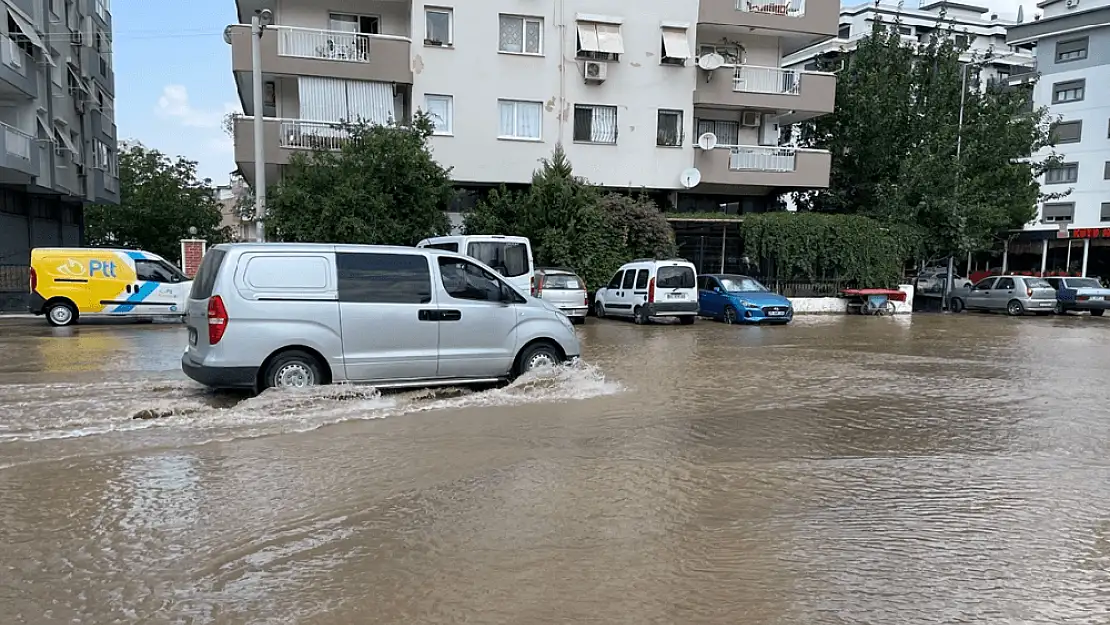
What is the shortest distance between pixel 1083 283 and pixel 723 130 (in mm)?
13921

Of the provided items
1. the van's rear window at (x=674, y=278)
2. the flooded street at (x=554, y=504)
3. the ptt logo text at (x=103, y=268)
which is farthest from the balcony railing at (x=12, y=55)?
the van's rear window at (x=674, y=278)

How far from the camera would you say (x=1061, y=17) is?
4872 cm

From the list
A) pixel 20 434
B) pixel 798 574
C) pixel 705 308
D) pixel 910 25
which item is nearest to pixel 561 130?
pixel 705 308

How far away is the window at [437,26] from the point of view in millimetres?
25516

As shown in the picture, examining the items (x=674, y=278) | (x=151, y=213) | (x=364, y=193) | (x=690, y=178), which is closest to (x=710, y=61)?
(x=690, y=178)

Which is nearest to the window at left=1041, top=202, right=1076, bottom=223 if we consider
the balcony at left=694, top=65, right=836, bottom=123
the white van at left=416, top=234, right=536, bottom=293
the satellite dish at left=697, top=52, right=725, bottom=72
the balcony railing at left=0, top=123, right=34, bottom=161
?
the balcony at left=694, top=65, right=836, bottom=123

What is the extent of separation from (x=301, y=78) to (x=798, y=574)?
76.6 feet

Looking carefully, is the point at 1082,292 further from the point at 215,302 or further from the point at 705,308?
the point at 215,302

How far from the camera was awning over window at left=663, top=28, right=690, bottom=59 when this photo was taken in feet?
89.0

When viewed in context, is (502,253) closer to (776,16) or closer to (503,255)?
(503,255)

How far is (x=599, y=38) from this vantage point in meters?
26.6

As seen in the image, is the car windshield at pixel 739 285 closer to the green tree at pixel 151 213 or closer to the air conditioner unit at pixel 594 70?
the air conditioner unit at pixel 594 70

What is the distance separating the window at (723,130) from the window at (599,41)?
4.42 metres

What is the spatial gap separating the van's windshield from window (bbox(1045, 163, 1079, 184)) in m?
43.3
